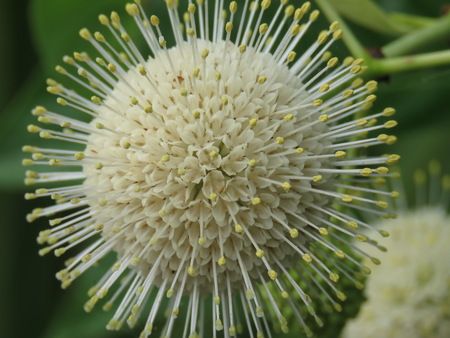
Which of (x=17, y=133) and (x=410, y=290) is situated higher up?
(x=17, y=133)

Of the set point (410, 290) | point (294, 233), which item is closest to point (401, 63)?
point (294, 233)

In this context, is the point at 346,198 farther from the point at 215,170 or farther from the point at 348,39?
the point at 348,39

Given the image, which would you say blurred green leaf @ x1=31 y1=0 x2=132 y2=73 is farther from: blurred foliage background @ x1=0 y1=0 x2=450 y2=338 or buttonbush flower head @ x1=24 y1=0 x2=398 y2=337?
buttonbush flower head @ x1=24 y1=0 x2=398 y2=337

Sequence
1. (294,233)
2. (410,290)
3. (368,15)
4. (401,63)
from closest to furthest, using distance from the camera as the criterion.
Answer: (294,233) → (401,63) → (368,15) → (410,290)

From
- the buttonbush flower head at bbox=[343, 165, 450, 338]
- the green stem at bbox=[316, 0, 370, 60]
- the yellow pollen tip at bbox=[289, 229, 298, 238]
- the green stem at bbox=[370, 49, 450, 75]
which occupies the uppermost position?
the green stem at bbox=[316, 0, 370, 60]

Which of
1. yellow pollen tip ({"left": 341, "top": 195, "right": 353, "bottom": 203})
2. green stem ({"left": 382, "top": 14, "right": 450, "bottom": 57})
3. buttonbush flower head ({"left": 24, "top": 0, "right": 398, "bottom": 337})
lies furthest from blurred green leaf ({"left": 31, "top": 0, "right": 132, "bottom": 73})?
yellow pollen tip ({"left": 341, "top": 195, "right": 353, "bottom": 203})

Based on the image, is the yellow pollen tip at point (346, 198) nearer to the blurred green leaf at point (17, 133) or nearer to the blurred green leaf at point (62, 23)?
the blurred green leaf at point (62, 23)
